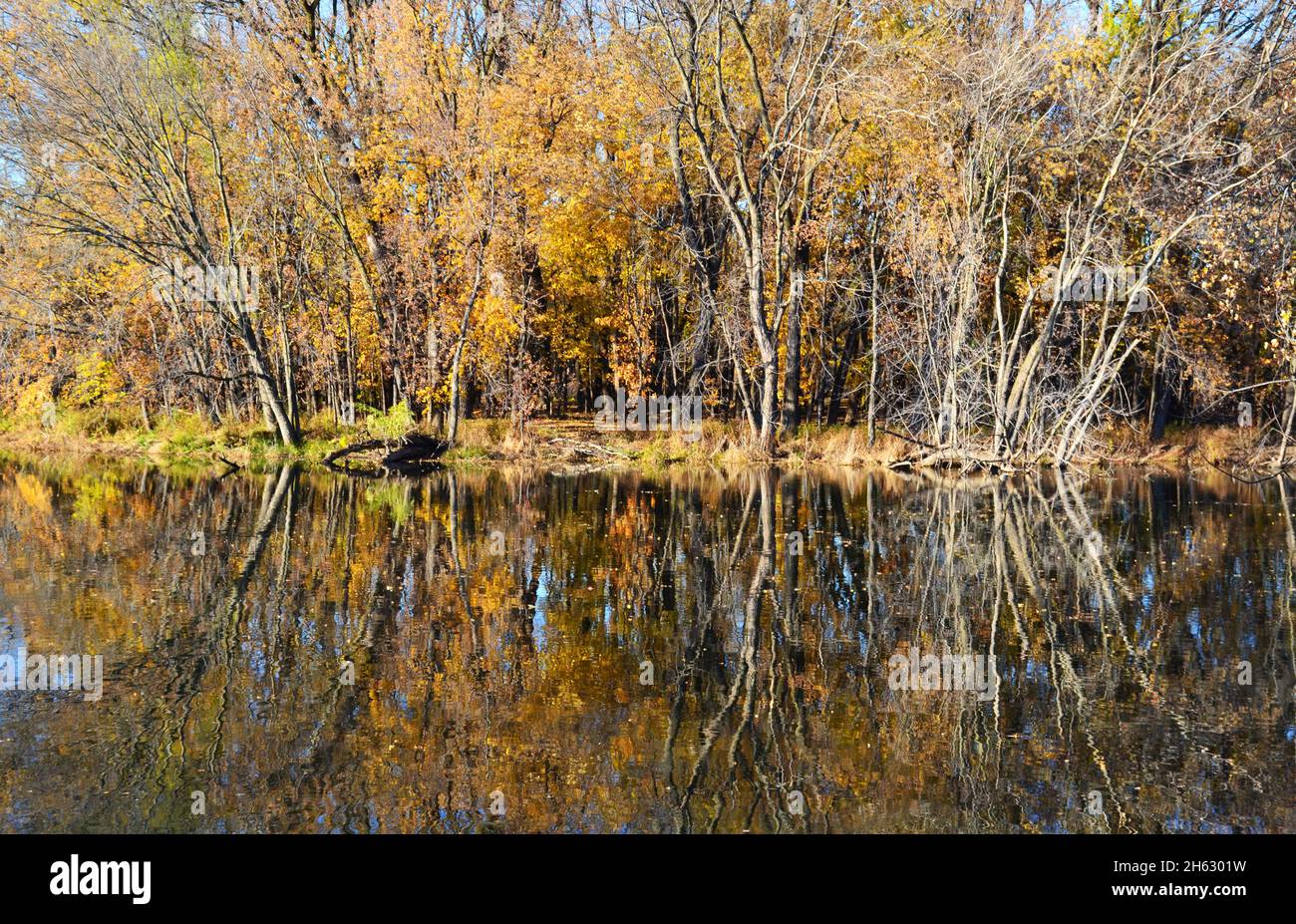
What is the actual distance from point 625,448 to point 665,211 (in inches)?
292

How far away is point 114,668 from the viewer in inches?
311

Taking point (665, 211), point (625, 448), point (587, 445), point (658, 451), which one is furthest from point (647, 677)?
point (665, 211)

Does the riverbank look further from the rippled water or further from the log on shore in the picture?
the rippled water

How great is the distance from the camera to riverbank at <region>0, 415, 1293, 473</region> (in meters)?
26.5

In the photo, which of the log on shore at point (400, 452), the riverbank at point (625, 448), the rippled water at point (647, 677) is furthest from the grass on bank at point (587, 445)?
the rippled water at point (647, 677)

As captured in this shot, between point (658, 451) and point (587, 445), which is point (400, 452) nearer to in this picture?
point (587, 445)

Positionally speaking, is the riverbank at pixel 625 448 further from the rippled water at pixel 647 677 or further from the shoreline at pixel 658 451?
the rippled water at pixel 647 677

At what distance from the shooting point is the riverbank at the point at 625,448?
86.8ft

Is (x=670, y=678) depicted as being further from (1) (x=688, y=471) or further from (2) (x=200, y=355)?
(2) (x=200, y=355)

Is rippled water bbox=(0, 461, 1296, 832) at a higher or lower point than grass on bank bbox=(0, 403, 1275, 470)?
lower

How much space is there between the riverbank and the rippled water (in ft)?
36.8

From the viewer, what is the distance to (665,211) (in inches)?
1194

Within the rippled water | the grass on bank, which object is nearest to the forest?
the grass on bank

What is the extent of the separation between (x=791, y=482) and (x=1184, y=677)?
14684 mm
